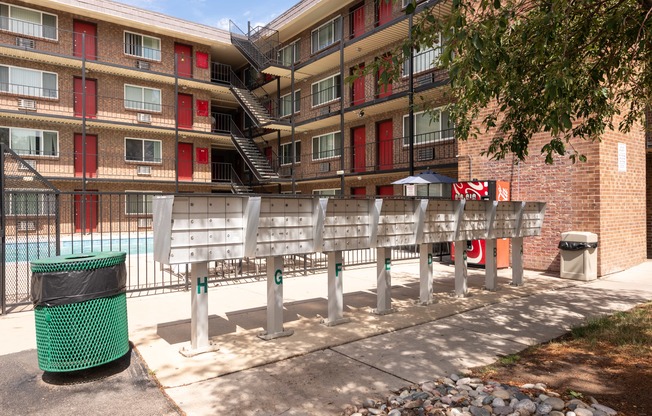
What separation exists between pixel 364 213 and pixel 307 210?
1103 millimetres

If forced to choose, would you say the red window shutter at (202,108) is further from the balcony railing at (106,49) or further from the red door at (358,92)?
the red door at (358,92)

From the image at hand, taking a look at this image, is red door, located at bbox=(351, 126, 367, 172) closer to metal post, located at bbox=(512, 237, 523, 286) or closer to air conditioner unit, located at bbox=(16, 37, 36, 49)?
metal post, located at bbox=(512, 237, 523, 286)

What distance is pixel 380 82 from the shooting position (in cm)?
483

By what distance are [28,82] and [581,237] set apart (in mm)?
28783

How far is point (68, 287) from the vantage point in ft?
14.3

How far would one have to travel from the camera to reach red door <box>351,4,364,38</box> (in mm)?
23105

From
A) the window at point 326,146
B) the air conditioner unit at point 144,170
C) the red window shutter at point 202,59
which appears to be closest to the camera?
the window at point 326,146

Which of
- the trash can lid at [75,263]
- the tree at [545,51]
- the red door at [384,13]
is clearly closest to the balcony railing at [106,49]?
the red door at [384,13]

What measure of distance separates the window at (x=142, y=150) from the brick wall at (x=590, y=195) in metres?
23.0

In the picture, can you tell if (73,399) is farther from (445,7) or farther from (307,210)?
(445,7)

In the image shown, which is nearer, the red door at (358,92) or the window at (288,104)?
the red door at (358,92)

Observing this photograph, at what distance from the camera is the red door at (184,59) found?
29.0m

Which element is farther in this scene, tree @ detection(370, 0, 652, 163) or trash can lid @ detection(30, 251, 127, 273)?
tree @ detection(370, 0, 652, 163)

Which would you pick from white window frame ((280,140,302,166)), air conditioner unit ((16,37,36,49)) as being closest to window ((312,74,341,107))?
white window frame ((280,140,302,166))
